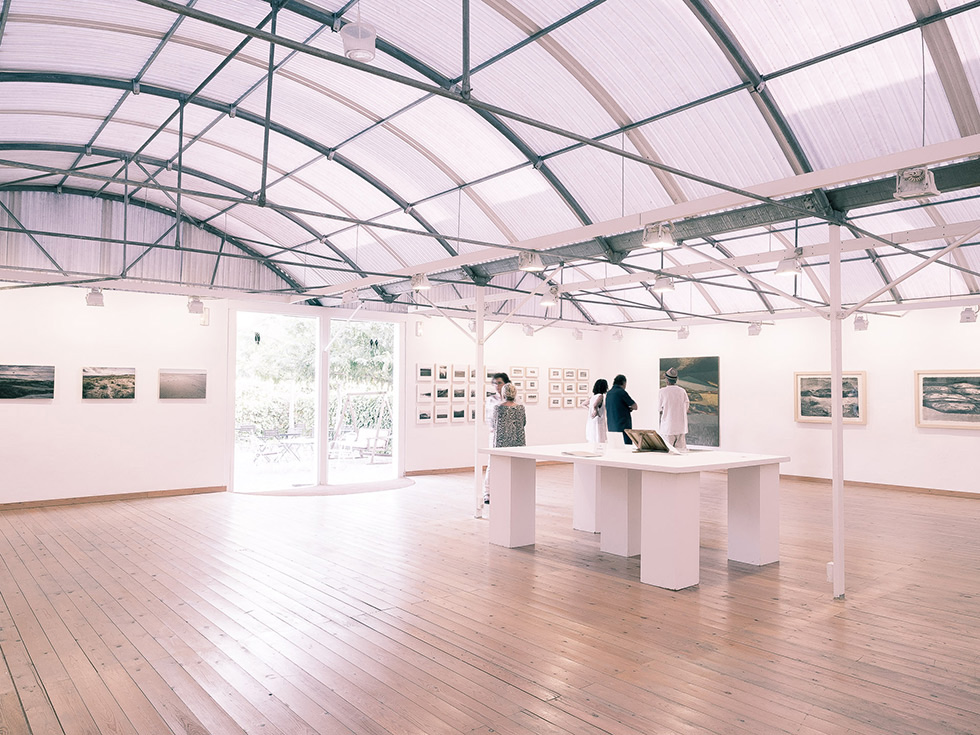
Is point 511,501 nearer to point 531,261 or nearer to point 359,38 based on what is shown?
point 531,261

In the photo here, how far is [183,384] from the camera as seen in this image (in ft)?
38.0

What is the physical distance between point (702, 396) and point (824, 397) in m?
2.70

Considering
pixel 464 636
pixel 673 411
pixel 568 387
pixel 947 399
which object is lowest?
pixel 464 636

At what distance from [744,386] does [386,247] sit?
841 centimetres

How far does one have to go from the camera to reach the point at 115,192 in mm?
11312

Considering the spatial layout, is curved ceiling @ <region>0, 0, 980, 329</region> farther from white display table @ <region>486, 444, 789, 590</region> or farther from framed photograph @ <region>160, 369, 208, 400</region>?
white display table @ <region>486, 444, 789, 590</region>

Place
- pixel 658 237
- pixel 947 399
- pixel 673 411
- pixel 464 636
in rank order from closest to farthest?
1. pixel 464 636
2. pixel 658 237
3. pixel 673 411
4. pixel 947 399

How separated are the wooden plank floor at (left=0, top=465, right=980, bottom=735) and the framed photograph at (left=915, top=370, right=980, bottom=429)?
4.77m

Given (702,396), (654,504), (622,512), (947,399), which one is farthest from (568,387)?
(654,504)

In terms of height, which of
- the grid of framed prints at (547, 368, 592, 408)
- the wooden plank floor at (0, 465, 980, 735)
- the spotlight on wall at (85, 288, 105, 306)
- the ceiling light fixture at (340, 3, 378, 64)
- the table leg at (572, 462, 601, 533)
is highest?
the ceiling light fixture at (340, 3, 378, 64)

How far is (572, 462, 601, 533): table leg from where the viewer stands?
8.30 meters

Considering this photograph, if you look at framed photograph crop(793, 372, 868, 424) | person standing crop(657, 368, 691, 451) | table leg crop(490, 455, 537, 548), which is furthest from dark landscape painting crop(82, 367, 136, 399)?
framed photograph crop(793, 372, 868, 424)

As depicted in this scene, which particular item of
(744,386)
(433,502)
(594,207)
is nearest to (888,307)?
(744,386)

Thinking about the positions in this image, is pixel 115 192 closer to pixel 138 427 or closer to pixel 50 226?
pixel 50 226
